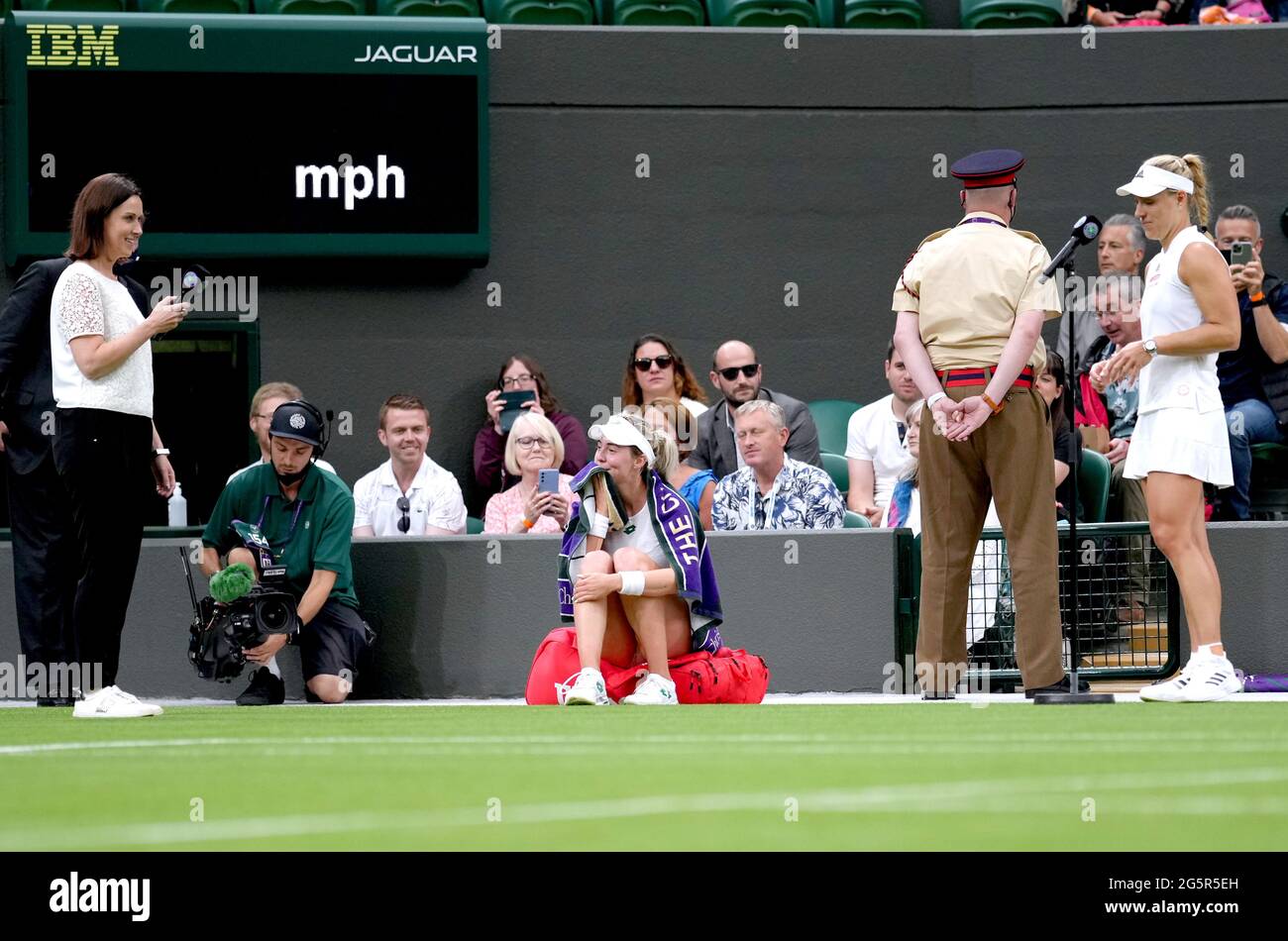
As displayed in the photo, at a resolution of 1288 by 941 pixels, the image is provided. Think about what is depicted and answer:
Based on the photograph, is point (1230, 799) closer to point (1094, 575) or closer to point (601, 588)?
point (601, 588)

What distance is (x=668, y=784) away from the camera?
3371mm

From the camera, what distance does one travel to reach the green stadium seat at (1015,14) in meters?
10.7

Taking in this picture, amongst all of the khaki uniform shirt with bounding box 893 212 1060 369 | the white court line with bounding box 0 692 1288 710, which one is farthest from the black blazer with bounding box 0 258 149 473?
the khaki uniform shirt with bounding box 893 212 1060 369

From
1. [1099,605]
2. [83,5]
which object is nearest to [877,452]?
[1099,605]

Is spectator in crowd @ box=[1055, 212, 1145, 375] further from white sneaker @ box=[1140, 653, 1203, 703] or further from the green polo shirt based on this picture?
the green polo shirt

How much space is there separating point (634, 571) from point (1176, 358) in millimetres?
1920

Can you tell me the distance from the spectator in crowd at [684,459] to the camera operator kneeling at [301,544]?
136 centimetres

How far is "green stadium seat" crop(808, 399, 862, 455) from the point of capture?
988 centimetres

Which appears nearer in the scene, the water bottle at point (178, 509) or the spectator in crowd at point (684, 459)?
the spectator in crowd at point (684, 459)

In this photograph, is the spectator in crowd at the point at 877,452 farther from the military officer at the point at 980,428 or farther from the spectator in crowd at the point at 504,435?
the military officer at the point at 980,428

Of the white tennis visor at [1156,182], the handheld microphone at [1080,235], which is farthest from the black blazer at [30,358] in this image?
the white tennis visor at [1156,182]

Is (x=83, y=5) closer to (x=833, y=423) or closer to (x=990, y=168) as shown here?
(x=833, y=423)

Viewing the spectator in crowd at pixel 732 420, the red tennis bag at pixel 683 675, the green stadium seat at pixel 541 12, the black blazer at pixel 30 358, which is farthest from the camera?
the green stadium seat at pixel 541 12
